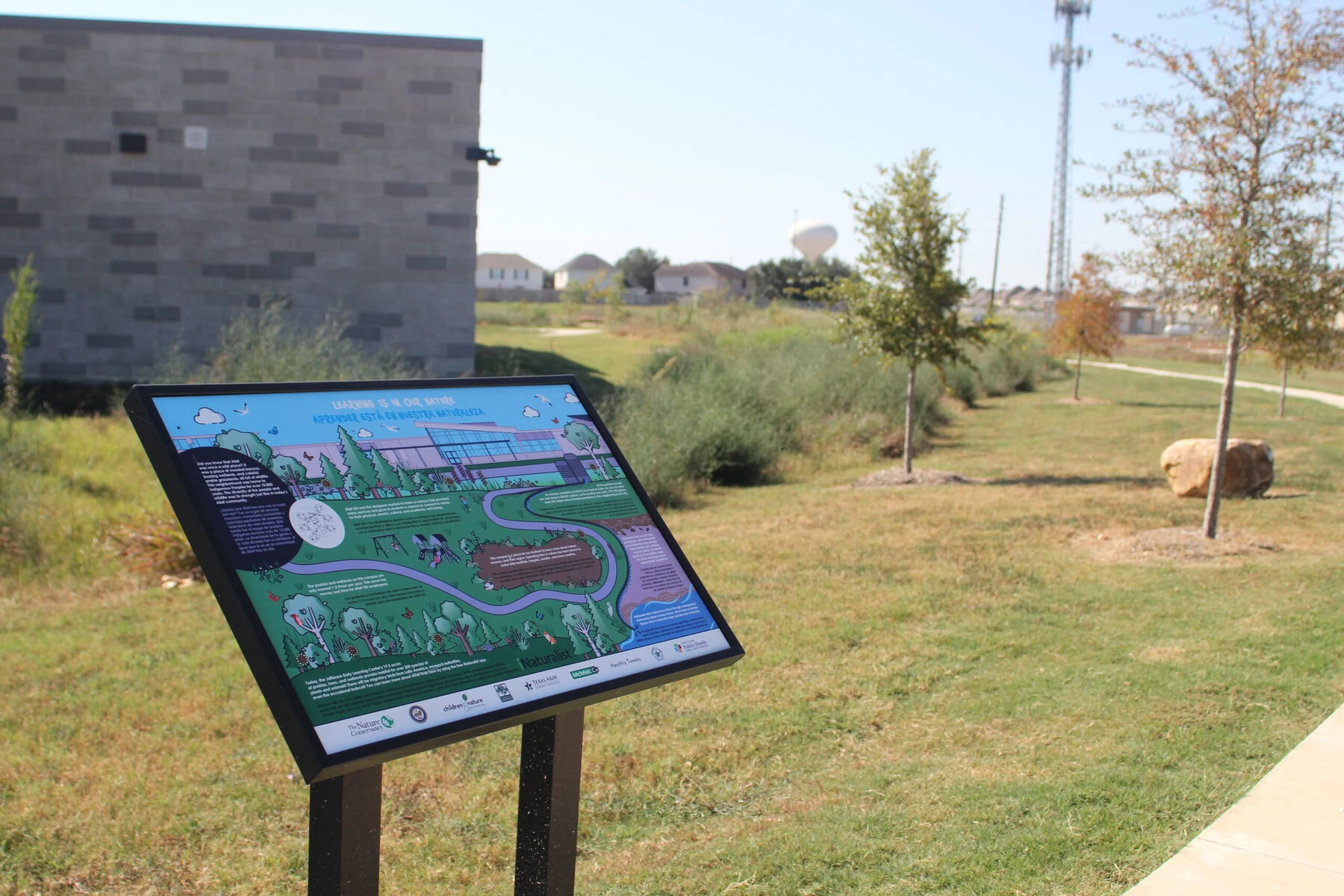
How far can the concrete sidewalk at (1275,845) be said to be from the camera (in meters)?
3.76

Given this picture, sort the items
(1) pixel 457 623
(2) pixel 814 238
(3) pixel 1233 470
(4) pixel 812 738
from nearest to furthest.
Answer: (1) pixel 457 623 < (4) pixel 812 738 < (3) pixel 1233 470 < (2) pixel 814 238

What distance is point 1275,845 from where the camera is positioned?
13.3 feet

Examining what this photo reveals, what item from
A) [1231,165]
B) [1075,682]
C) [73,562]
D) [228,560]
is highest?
[1231,165]

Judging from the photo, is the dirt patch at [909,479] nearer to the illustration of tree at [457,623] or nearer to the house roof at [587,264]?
the illustration of tree at [457,623]

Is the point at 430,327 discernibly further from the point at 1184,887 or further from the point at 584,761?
the point at 1184,887

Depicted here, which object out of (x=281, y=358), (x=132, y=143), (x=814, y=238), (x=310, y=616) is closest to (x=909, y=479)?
(x=281, y=358)

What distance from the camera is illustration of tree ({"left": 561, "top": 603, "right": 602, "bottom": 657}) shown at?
3033 mm

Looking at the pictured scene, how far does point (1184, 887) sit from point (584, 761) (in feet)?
8.19

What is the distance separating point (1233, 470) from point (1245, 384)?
76.5ft

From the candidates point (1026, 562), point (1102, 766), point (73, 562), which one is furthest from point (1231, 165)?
point (73, 562)

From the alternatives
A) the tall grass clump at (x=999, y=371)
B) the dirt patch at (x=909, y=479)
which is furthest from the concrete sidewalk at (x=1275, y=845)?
the tall grass clump at (x=999, y=371)

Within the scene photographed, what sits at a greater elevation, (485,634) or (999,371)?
(485,634)

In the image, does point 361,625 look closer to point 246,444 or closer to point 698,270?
point 246,444

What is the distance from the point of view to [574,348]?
1268 inches
